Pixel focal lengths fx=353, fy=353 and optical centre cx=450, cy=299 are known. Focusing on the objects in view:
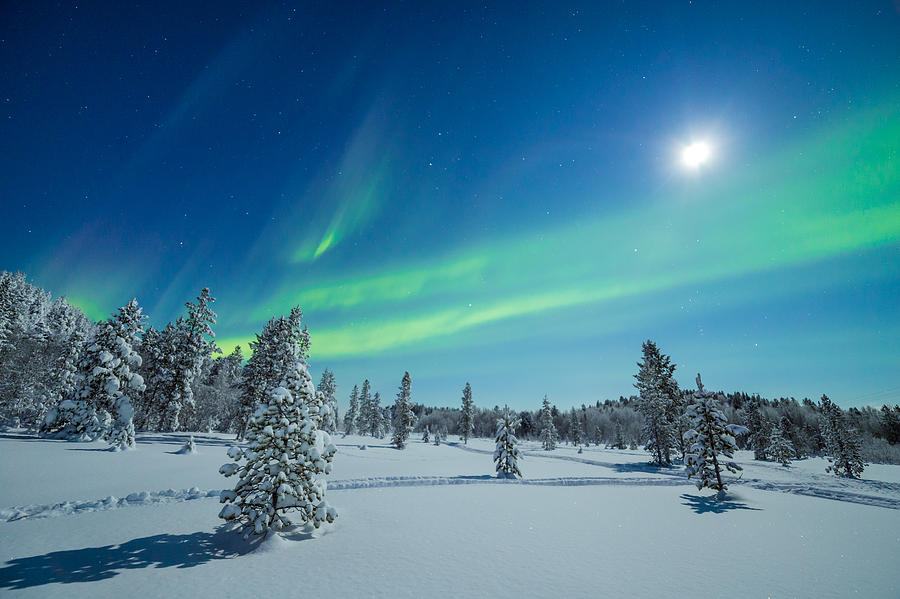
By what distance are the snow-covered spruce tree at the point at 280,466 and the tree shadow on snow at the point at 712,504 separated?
18.6 metres

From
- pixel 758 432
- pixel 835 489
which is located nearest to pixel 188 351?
pixel 835 489

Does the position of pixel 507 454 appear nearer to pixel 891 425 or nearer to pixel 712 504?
pixel 712 504

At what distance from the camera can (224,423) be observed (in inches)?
2586

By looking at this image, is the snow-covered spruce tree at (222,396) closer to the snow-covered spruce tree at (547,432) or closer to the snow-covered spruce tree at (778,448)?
the snow-covered spruce tree at (547,432)

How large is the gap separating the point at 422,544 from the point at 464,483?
14753mm

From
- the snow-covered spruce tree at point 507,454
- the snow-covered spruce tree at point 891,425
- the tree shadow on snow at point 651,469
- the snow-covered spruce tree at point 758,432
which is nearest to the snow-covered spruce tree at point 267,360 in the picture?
the snow-covered spruce tree at point 507,454

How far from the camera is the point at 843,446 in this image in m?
40.6

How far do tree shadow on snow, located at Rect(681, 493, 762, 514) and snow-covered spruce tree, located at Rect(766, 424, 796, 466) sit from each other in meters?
46.3

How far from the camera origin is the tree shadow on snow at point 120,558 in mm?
7277

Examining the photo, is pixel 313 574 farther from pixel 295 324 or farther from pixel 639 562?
pixel 295 324

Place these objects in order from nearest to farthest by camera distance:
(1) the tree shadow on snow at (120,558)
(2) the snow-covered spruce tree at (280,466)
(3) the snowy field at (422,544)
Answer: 1. (1) the tree shadow on snow at (120,558)
2. (3) the snowy field at (422,544)
3. (2) the snow-covered spruce tree at (280,466)

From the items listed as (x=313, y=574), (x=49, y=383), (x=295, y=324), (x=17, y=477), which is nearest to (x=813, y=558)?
(x=313, y=574)

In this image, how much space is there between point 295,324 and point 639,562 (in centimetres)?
3988

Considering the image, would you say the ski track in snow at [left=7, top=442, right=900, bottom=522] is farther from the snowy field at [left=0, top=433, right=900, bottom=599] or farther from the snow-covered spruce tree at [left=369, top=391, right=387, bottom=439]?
the snow-covered spruce tree at [left=369, top=391, right=387, bottom=439]
